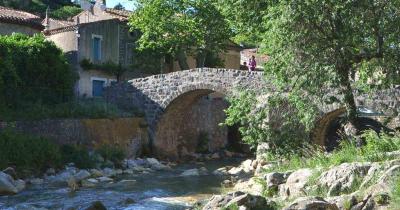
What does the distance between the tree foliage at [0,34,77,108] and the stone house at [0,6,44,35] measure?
273cm

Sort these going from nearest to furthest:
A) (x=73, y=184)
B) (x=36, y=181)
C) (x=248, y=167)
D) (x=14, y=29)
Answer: (x=73, y=184)
(x=36, y=181)
(x=248, y=167)
(x=14, y=29)

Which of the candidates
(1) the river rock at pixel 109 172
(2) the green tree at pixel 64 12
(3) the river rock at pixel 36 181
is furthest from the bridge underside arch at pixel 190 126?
(2) the green tree at pixel 64 12

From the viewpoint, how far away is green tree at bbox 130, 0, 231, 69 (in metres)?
26.0

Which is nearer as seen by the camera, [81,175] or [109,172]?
[81,175]

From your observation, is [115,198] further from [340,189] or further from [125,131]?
[125,131]

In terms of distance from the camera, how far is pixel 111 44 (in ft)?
93.3

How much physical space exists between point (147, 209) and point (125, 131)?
1019cm

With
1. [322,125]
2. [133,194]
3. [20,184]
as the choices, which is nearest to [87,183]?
[20,184]

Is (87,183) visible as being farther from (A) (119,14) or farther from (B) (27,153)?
(A) (119,14)

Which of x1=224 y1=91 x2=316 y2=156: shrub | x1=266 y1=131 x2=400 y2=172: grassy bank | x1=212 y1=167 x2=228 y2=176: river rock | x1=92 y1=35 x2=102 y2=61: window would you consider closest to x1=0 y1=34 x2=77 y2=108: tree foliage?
x1=92 y1=35 x2=102 y2=61: window

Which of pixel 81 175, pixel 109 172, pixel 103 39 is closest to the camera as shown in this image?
pixel 81 175

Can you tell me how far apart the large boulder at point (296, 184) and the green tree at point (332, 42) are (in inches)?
73.5

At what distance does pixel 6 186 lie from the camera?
46.9 ft

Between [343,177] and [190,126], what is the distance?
17.6m
